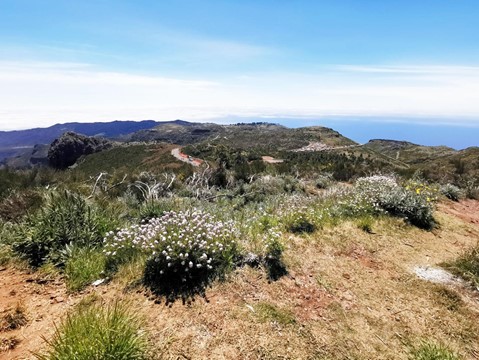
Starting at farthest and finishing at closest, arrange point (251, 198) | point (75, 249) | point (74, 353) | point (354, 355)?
point (251, 198)
point (75, 249)
point (354, 355)
point (74, 353)

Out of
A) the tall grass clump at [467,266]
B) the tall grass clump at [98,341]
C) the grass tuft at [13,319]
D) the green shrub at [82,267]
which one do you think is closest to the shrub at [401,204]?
the tall grass clump at [467,266]

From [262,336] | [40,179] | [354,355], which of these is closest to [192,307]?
[262,336]

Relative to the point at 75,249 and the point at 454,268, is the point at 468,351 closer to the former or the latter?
the point at 454,268

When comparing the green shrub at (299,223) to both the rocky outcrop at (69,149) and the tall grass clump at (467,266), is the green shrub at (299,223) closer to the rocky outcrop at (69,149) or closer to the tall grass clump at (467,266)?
the tall grass clump at (467,266)

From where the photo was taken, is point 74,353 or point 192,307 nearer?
point 74,353

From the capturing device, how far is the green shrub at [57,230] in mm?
5215

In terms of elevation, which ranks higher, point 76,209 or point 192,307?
point 76,209

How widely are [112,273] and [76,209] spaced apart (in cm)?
179

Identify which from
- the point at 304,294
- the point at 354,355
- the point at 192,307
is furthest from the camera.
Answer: the point at 304,294

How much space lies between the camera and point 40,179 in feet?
40.3

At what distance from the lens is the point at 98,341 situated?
2838 mm

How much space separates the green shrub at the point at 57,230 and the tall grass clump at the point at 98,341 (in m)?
2.32

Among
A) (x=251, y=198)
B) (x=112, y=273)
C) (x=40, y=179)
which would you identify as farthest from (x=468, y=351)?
(x=40, y=179)

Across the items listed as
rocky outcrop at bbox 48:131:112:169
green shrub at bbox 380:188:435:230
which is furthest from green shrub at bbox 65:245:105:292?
rocky outcrop at bbox 48:131:112:169
